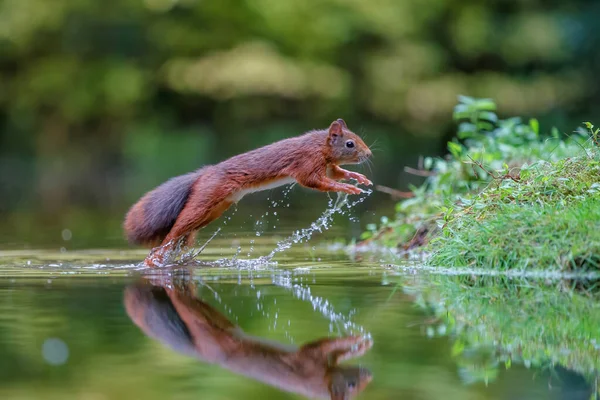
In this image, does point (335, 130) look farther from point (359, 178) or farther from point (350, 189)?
point (350, 189)

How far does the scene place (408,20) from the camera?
101 ft

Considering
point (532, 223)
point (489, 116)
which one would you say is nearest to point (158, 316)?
point (532, 223)

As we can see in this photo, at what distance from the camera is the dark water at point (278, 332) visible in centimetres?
317

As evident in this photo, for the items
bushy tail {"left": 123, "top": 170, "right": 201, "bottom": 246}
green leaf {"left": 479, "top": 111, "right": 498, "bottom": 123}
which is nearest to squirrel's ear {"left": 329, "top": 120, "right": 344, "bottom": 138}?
bushy tail {"left": 123, "top": 170, "right": 201, "bottom": 246}

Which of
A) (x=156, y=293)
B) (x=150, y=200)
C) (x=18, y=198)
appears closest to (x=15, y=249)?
(x=150, y=200)

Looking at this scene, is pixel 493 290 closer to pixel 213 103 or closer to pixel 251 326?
pixel 251 326

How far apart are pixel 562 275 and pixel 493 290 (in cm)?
40

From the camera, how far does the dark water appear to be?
10.4 feet

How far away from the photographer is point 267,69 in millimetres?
29078

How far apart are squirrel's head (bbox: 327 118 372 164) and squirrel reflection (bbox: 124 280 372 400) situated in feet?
9.70

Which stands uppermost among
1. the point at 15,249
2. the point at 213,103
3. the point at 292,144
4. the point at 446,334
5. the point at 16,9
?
the point at 16,9

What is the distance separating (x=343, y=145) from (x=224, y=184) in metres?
0.96

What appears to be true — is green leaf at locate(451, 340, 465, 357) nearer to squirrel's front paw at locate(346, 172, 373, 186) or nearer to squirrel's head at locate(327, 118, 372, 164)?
squirrel's front paw at locate(346, 172, 373, 186)

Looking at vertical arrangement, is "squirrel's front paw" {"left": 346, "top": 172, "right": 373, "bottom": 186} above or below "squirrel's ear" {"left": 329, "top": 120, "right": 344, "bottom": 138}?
below
